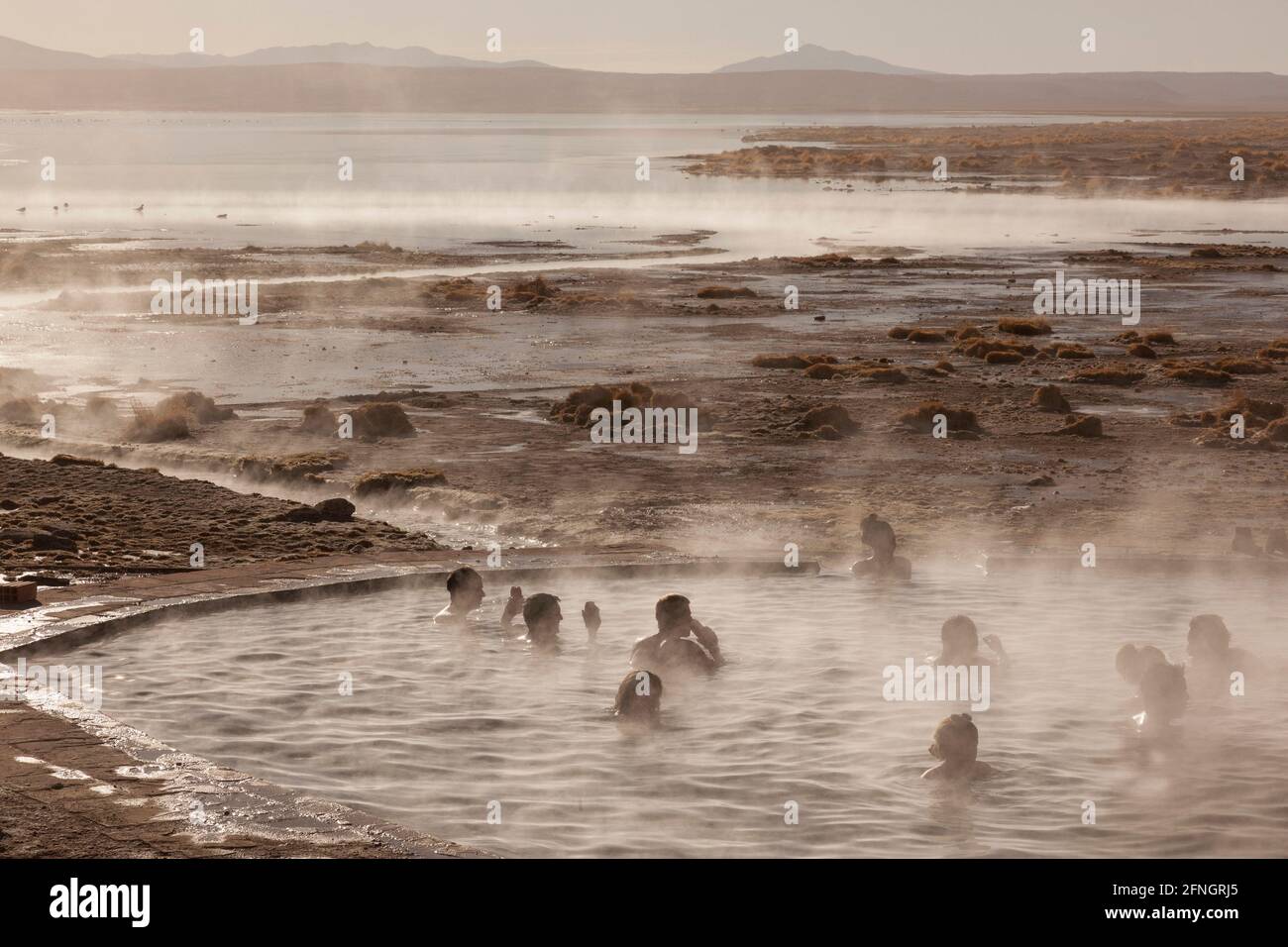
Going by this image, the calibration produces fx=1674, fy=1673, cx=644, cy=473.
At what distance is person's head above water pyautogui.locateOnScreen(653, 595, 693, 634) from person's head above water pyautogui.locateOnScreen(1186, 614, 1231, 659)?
3737mm

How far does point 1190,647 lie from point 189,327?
33.5 m

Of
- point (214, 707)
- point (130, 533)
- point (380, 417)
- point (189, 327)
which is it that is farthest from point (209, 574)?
point (189, 327)

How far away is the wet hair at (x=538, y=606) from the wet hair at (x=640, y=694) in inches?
62.0

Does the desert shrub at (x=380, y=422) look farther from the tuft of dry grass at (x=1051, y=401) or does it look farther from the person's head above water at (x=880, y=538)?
the person's head above water at (x=880, y=538)

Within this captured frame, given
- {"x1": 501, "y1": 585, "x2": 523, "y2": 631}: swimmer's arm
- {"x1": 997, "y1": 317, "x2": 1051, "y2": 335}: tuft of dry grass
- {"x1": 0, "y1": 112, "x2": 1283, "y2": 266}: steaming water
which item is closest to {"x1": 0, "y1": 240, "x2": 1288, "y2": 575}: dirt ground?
{"x1": 997, "y1": 317, "x2": 1051, "y2": 335}: tuft of dry grass

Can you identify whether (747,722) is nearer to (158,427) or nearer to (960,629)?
(960,629)

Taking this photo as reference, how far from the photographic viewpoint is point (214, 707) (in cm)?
1151

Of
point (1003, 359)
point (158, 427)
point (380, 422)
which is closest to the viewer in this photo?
point (158, 427)

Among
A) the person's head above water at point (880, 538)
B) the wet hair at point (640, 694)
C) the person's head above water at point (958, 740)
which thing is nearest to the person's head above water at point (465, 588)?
the wet hair at point (640, 694)

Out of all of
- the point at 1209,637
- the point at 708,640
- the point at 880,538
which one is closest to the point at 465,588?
the point at 708,640

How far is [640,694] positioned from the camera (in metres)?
11.5

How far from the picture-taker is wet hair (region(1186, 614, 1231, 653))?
1229 centimetres

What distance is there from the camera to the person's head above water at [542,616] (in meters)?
13.0

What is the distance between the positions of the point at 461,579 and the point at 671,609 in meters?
1.93
